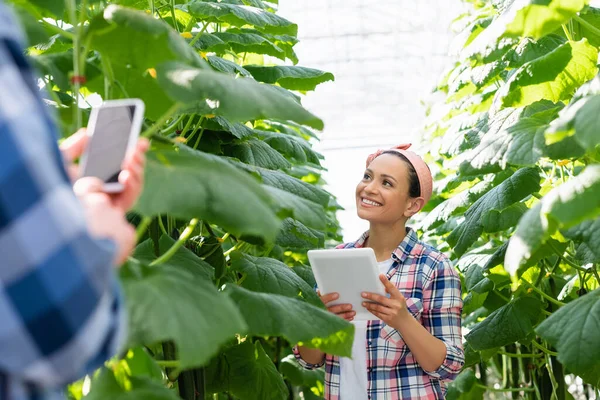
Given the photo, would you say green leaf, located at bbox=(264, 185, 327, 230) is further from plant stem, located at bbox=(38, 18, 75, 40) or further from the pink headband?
the pink headband

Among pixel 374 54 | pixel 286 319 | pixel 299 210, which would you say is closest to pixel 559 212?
pixel 299 210

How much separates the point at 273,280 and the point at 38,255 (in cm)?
173

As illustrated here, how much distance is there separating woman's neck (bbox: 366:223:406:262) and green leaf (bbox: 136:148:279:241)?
66.8 inches

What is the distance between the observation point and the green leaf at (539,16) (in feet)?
6.77

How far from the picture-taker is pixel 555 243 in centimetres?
292

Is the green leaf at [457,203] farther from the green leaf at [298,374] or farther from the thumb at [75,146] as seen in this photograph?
the thumb at [75,146]

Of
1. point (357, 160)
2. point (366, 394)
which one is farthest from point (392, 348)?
point (357, 160)

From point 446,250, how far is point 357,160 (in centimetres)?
1212

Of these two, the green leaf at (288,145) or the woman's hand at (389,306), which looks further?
the green leaf at (288,145)

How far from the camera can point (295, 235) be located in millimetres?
3312

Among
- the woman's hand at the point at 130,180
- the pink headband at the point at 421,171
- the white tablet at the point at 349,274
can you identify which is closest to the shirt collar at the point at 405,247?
the pink headband at the point at 421,171

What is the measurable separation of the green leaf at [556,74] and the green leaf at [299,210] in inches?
48.2

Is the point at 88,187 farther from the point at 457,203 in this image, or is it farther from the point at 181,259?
the point at 457,203

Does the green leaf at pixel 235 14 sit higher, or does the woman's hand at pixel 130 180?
the green leaf at pixel 235 14
